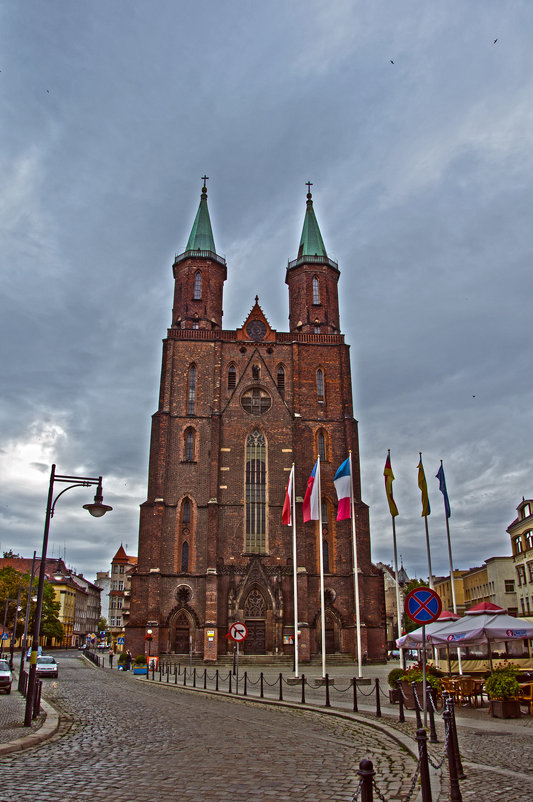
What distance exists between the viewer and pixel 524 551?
58.6m

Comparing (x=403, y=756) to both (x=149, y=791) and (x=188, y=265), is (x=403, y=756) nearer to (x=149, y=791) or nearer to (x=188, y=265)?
(x=149, y=791)

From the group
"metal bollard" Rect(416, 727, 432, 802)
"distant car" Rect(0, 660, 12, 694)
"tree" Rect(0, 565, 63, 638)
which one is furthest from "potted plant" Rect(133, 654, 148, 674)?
"metal bollard" Rect(416, 727, 432, 802)

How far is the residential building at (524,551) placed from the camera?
56900mm

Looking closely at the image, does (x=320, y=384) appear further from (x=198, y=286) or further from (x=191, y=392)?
(x=198, y=286)

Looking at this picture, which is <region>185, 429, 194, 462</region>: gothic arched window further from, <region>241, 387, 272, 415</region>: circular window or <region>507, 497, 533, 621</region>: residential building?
<region>507, 497, 533, 621</region>: residential building

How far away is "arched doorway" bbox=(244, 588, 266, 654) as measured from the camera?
48.6 m

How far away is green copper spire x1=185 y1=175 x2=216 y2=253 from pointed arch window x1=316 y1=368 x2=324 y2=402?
1581 cm

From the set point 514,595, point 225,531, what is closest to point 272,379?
point 225,531

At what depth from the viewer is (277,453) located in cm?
5334

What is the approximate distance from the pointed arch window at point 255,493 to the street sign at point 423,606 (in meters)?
40.1

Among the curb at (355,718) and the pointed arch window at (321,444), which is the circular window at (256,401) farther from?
the curb at (355,718)

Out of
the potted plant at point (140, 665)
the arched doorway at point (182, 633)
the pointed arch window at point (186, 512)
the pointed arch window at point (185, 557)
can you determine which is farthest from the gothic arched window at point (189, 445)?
the potted plant at point (140, 665)

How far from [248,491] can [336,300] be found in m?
19.9

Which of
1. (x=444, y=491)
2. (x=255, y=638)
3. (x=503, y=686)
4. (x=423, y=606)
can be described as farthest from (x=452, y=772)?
(x=255, y=638)
